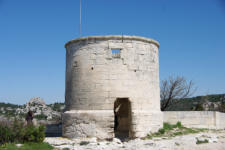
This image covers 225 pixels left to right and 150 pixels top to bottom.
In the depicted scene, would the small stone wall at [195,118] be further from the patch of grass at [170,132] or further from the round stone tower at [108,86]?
the round stone tower at [108,86]

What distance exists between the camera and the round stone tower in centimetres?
955

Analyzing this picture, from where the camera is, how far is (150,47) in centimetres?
1072

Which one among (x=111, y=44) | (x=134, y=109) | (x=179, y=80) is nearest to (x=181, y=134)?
(x=134, y=109)

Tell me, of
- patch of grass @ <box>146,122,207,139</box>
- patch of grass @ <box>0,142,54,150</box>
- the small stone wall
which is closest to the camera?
patch of grass @ <box>0,142,54,150</box>

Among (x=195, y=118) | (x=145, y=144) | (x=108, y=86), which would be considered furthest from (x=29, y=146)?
(x=195, y=118)

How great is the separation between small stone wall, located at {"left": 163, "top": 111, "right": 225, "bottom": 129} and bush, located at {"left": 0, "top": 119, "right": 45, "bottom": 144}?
6614 mm

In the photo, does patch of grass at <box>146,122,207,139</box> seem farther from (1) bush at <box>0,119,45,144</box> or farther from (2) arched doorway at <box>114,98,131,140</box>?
(1) bush at <box>0,119,45,144</box>

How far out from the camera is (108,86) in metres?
9.72

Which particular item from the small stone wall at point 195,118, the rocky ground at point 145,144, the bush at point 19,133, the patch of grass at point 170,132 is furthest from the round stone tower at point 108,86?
the small stone wall at point 195,118

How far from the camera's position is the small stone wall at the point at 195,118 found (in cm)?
1296

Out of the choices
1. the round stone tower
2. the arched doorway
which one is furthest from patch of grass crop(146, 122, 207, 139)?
the arched doorway

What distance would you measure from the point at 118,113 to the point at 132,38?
4.66 m

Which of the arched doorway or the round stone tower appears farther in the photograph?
the arched doorway

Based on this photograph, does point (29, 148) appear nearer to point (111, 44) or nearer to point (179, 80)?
point (111, 44)
